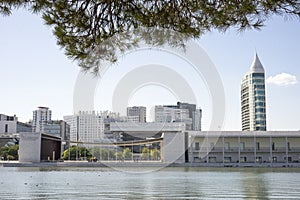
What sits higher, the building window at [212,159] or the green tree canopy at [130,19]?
the green tree canopy at [130,19]

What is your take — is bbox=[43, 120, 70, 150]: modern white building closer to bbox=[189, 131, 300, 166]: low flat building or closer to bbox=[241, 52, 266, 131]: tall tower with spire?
bbox=[241, 52, 266, 131]: tall tower with spire

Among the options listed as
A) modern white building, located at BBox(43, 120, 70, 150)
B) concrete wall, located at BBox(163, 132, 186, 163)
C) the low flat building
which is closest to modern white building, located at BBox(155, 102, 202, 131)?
concrete wall, located at BBox(163, 132, 186, 163)

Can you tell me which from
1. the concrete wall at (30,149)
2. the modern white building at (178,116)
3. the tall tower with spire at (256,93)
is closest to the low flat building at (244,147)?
the modern white building at (178,116)

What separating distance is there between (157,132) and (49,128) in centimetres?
3881

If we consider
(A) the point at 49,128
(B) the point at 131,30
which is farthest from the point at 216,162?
(A) the point at 49,128

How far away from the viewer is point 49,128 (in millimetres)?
81188

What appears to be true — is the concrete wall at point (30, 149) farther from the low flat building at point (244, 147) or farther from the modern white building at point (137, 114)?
the low flat building at point (244, 147)

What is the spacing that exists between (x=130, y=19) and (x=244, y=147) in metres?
36.3

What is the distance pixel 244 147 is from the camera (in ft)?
130

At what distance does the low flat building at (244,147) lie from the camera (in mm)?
38691

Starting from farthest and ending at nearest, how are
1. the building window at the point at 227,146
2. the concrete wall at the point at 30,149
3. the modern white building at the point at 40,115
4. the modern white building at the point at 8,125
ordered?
the modern white building at the point at 40,115, the modern white building at the point at 8,125, the concrete wall at the point at 30,149, the building window at the point at 227,146

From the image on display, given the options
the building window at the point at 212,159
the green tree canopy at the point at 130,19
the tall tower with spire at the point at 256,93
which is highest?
the tall tower with spire at the point at 256,93

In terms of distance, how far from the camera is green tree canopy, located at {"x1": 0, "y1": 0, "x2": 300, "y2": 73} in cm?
440

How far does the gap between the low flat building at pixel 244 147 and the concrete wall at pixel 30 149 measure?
1532 cm
